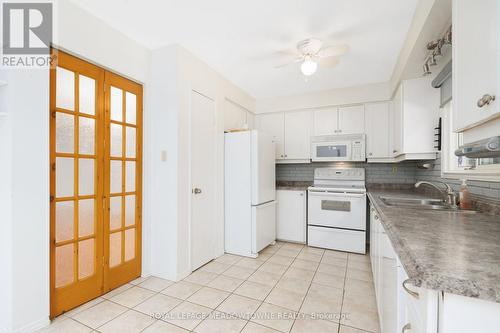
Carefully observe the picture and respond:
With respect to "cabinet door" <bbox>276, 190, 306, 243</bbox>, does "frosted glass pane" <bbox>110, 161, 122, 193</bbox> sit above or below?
above

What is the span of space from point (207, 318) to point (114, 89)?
7.30 feet

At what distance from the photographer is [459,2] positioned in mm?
1017

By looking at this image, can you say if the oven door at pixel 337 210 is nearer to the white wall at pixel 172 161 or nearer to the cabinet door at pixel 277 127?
the cabinet door at pixel 277 127

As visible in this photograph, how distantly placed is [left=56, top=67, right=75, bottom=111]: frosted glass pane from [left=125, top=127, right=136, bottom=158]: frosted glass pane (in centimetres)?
54

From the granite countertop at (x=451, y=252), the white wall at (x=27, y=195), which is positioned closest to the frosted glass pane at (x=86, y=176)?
the white wall at (x=27, y=195)

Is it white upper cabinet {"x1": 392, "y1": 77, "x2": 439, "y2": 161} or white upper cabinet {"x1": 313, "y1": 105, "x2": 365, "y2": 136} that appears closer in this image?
white upper cabinet {"x1": 392, "y1": 77, "x2": 439, "y2": 161}

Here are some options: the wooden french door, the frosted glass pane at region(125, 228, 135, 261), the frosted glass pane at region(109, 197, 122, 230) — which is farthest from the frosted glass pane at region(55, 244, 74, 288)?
the frosted glass pane at region(125, 228, 135, 261)

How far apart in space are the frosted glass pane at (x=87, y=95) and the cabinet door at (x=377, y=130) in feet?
11.6

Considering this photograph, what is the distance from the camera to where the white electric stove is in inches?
128

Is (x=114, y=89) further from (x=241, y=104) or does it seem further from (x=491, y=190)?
(x=491, y=190)

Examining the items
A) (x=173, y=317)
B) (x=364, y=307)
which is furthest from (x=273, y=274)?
(x=173, y=317)

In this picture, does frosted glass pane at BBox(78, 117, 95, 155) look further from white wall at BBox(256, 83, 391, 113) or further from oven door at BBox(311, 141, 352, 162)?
oven door at BBox(311, 141, 352, 162)

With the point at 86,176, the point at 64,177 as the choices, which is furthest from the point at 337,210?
the point at 64,177

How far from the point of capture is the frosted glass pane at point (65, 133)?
183 centimetres
